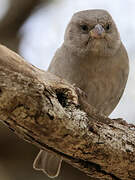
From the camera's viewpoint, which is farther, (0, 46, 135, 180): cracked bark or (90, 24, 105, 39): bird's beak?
(90, 24, 105, 39): bird's beak

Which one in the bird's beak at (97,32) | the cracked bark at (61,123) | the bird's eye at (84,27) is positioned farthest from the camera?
the bird's eye at (84,27)

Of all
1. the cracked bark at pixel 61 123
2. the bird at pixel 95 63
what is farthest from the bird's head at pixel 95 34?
the cracked bark at pixel 61 123

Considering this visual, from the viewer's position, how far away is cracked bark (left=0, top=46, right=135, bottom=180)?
169 centimetres

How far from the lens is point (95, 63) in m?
3.05

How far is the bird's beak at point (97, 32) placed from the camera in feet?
9.72

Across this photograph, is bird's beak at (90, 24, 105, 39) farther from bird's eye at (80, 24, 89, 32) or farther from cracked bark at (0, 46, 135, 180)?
cracked bark at (0, 46, 135, 180)

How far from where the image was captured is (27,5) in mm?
2992

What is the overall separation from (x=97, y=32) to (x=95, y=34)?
0.02 m

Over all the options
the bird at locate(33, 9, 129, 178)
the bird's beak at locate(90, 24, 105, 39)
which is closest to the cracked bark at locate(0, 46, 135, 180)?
the bird at locate(33, 9, 129, 178)

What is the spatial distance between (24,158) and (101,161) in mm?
1168

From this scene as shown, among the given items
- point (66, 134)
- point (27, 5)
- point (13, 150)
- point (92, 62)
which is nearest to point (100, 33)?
point (92, 62)

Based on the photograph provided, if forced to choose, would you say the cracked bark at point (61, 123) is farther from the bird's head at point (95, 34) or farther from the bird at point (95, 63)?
the bird's head at point (95, 34)

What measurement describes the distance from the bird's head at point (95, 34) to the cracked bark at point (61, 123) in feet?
3.00

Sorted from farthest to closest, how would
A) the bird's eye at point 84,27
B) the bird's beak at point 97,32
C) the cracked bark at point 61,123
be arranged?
the bird's eye at point 84,27, the bird's beak at point 97,32, the cracked bark at point 61,123
